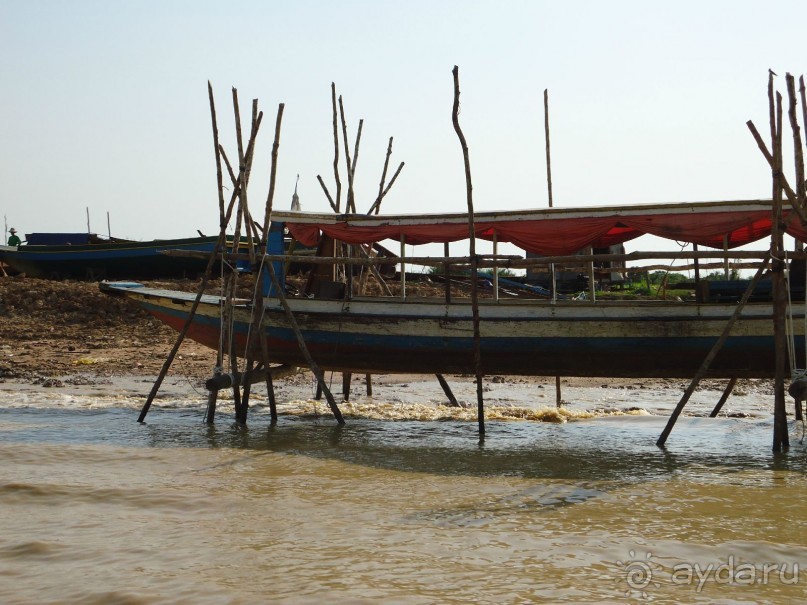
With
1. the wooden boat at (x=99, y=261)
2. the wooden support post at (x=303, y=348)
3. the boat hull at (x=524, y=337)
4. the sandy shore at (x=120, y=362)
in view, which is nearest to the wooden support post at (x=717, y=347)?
the boat hull at (x=524, y=337)

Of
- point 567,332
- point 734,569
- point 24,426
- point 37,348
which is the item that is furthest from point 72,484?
point 37,348

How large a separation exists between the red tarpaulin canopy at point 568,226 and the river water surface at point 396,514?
99.7 inches

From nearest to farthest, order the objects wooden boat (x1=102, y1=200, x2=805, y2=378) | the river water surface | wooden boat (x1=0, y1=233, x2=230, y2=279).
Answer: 1. the river water surface
2. wooden boat (x1=102, y1=200, x2=805, y2=378)
3. wooden boat (x1=0, y1=233, x2=230, y2=279)

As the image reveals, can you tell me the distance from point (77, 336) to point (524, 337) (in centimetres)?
1060

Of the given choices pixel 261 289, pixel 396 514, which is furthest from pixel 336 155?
pixel 396 514

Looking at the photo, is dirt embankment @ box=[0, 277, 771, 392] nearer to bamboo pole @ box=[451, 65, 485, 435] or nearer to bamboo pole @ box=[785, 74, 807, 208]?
bamboo pole @ box=[451, 65, 485, 435]

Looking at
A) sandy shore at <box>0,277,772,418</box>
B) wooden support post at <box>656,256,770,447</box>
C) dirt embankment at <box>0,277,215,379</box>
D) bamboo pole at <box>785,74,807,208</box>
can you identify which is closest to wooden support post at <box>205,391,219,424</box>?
sandy shore at <box>0,277,772,418</box>

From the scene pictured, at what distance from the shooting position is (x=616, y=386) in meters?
15.5

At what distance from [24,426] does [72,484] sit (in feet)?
11.3

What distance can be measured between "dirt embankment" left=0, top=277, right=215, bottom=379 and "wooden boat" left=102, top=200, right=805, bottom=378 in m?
4.07

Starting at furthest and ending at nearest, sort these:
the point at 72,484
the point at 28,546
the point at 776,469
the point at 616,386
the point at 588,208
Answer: the point at 616,386 → the point at 588,208 → the point at 776,469 → the point at 72,484 → the point at 28,546

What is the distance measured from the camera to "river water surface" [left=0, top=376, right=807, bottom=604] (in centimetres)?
528

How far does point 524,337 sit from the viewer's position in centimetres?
1182

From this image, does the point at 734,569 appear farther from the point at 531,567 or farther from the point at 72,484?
the point at 72,484
